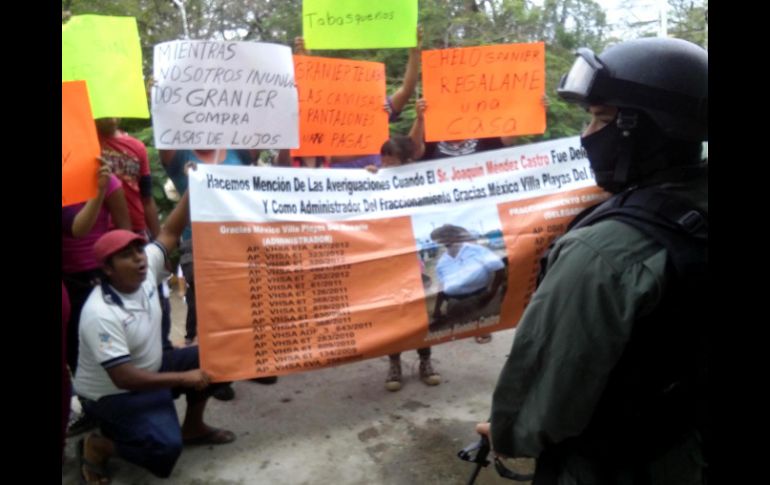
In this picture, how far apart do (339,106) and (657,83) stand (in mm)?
2335

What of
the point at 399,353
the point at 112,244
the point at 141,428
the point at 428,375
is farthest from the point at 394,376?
the point at 112,244

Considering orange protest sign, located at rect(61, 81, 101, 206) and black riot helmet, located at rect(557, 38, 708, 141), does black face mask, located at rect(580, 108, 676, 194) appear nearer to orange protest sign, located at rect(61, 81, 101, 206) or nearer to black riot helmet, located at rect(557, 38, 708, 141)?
black riot helmet, located at rect(557, 38, 708, 141)

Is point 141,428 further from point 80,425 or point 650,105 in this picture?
point 650,105

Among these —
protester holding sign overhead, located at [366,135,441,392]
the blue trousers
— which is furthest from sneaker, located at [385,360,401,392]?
the blue trousers

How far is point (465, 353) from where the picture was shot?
4746 millimetres

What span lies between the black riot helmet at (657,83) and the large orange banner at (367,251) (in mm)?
2005

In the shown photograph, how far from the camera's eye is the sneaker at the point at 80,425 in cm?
368

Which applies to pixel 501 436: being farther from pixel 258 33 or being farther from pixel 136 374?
pixel 258 33

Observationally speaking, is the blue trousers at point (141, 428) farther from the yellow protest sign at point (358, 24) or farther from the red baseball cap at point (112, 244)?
the yellow protest sign at point (358, 24)

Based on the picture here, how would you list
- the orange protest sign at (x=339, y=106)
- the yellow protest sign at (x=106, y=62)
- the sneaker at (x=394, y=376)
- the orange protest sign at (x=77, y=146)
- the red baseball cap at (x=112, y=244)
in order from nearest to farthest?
the orange protest sign at (x=77, y=146) → the red baseball cap at (x=112, y=244) → the yellow protest sign at (x=106, y=62) → the orange protest sign at (x=339, y=106) → the sneaker at (x=394, y=376)

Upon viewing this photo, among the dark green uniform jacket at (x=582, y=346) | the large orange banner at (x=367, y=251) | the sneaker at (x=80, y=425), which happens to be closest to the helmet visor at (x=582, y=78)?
the dark green uniform jacket at (x=582, y=346)

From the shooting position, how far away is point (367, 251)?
3.61 meters
